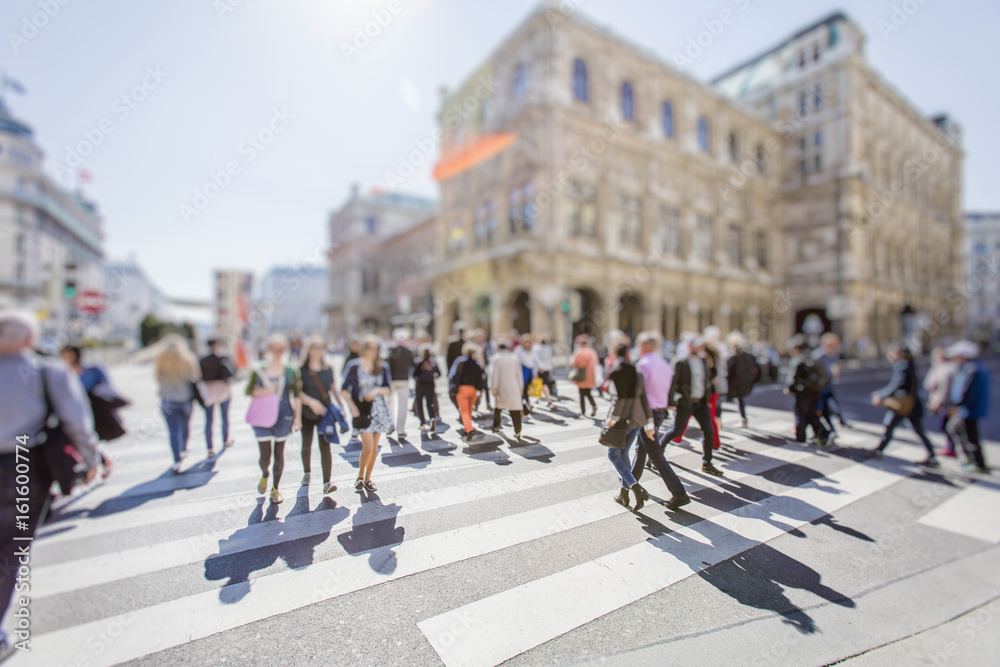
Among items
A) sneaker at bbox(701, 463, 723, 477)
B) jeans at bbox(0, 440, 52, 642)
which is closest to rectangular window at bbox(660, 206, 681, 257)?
sneaker at bbox(701, 463, 723, 477)

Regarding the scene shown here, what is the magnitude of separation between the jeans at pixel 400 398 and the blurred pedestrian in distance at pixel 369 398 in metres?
0.06

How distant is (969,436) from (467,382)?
8.47m

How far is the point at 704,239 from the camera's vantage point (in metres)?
30.6

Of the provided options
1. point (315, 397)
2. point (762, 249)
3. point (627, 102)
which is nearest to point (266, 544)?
point (315, 397)

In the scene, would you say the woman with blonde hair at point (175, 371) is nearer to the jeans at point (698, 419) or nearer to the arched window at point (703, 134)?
the jeans at point (698, 419)

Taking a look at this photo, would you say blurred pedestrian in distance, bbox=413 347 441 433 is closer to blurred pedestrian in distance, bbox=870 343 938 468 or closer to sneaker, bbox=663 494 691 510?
sneaker, bbox=663 494 691 510

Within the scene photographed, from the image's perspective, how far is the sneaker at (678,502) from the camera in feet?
13.3

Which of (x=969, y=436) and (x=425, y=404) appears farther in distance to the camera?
(x=969, y=436)

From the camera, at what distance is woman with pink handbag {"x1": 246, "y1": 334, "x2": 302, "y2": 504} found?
3.19 m

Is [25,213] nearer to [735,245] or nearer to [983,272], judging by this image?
[735,245]

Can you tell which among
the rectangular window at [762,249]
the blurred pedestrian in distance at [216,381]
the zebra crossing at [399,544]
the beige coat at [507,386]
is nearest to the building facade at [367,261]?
the rectangular window at [762,249]

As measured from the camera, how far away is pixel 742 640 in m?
2.71

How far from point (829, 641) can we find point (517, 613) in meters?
2.09

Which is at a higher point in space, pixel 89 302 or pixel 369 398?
pixel 89 302
